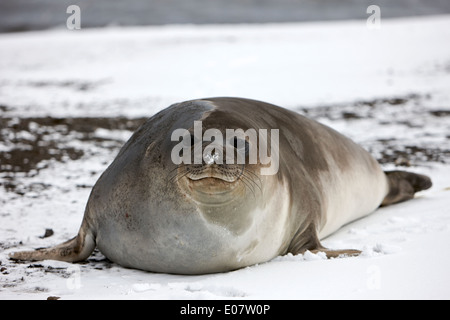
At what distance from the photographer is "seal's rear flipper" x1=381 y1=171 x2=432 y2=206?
192 inches

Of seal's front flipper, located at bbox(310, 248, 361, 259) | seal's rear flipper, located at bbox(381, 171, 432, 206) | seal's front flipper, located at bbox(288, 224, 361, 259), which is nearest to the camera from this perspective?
seal's front flipper, located at bbox(310, 248, 361, 259)

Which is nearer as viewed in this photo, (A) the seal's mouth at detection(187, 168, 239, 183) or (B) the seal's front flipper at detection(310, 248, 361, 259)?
(A) the seal's mouth at detection(187, 168, 239, 183)

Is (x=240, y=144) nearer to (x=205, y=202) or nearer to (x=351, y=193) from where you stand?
(x=205, y=202)

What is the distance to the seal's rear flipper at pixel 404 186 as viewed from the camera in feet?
16.0

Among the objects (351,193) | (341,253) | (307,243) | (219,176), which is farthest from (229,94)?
(219,176)

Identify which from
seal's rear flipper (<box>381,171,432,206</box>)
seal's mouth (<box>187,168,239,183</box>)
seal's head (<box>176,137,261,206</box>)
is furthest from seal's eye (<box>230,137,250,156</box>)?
seal's rear flipper (<box>381,171,432,206</box>)

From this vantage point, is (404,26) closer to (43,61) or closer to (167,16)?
(43,61)

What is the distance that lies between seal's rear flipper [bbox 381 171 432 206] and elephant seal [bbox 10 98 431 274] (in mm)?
976

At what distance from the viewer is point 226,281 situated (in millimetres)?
3094

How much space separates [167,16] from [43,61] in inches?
400

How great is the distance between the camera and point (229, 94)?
912 cm

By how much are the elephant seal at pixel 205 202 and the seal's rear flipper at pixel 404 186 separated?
0.98 meters

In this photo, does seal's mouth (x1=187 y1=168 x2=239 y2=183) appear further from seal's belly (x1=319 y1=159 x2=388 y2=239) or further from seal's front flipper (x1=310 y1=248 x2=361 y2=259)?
seal's belly (x1=319 y1=159 x2=388 y2=239)
